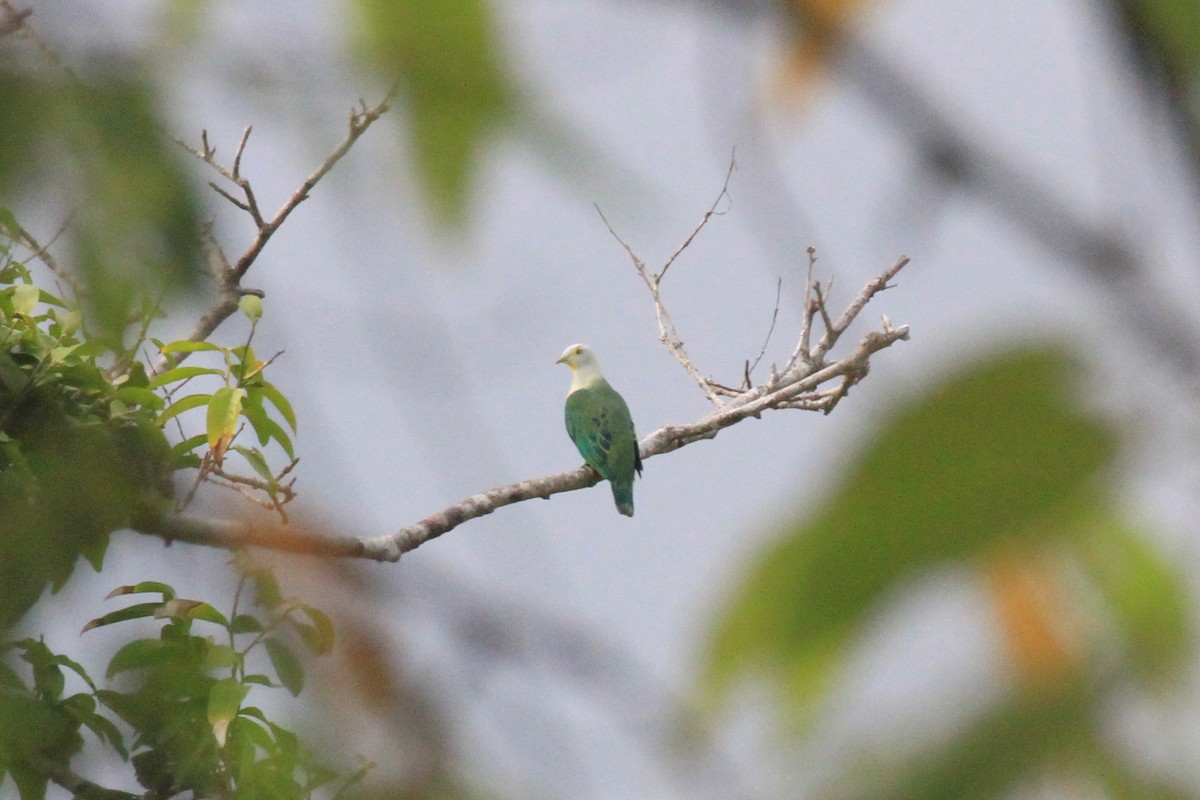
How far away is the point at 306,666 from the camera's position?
0.91 m

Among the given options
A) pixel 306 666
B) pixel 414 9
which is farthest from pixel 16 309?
pixel 414 9

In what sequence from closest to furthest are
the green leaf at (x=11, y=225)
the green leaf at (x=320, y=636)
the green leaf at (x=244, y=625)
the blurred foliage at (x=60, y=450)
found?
the green leaf at (x=320, y=636) → the green leaf at (x=11, y=225) → the blurred foliage at (x=60, y=450) → the green leaf at (x=244, y=625)

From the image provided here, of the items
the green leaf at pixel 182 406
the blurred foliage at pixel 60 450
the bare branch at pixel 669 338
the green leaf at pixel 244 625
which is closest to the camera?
the blurred foliage at pixel 60 450

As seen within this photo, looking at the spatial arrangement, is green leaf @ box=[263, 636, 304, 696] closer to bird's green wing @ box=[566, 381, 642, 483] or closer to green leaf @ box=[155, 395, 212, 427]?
green leaf @ box=[155, 395, 212, 427]

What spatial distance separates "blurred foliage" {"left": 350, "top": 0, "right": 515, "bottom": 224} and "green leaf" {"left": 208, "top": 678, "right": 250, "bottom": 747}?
76.4 inches

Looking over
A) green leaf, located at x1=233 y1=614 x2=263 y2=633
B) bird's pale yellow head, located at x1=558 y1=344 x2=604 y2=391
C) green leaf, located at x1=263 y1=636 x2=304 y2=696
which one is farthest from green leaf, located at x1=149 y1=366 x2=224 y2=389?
bird's pale yellow head, located at x1=558 y1=344 x2=604 y2=391

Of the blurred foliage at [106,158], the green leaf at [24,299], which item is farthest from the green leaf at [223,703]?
the blurred foliage at [106,158]

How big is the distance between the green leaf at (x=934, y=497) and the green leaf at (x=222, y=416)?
7.59 ft

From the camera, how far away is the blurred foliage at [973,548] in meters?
0.54

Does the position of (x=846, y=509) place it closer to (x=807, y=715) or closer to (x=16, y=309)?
(x=807, y=715)

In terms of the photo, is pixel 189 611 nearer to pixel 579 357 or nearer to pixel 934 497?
pixel 934 497

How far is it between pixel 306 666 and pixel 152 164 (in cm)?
36

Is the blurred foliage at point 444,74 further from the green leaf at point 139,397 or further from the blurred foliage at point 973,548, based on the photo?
the green leaf at point 139,397

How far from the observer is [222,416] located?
8.94 feet
